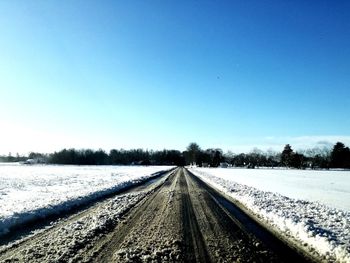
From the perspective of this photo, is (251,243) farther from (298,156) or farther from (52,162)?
(52,162)

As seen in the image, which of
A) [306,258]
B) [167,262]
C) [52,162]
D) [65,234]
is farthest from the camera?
[52,162]

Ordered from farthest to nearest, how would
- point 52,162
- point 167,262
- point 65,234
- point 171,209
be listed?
point 52,162 → point 171,209 → point 65,234 → point 167,262

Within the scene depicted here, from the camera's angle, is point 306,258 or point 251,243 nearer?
point 306,258

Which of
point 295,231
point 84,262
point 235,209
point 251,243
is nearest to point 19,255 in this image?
point 84,262

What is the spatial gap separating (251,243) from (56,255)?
457 cm

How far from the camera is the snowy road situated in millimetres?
7508

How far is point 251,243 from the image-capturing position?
29.0ft

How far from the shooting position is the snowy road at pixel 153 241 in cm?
751

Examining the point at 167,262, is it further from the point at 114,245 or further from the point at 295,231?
the point at 295,231

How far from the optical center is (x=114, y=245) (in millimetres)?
8617

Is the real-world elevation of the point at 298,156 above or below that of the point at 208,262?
above

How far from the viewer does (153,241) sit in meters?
9.01

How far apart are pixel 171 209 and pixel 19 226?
6.19 m


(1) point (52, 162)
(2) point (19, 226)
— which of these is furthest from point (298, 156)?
(2) point (19, 226)
